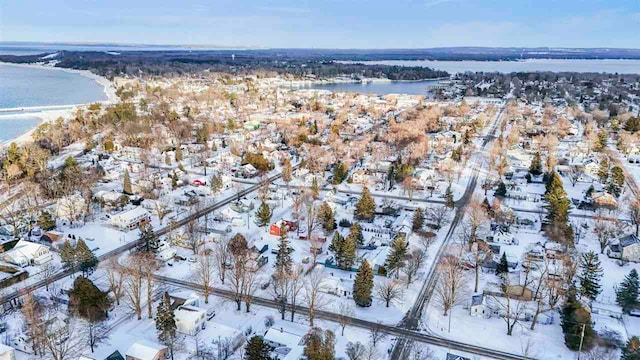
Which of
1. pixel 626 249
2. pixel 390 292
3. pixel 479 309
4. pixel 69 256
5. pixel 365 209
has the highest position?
pixel 365 209

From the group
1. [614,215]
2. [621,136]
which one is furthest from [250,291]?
[621,136]

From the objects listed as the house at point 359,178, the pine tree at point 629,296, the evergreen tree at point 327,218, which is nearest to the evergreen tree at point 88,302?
the evergreen tree at point 327,218

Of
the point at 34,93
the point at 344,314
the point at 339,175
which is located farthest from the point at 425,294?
the point at 34,93

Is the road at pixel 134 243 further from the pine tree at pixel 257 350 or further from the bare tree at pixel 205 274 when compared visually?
the pine tree at pixel 257 350

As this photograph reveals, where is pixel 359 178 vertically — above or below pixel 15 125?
below

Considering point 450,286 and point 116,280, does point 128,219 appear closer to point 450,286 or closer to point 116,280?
point 116,280

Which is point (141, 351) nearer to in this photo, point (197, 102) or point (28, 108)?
point (197, 102)
